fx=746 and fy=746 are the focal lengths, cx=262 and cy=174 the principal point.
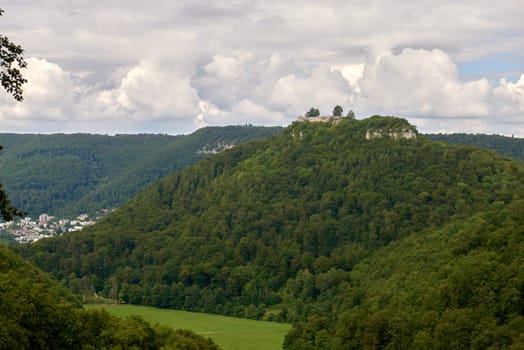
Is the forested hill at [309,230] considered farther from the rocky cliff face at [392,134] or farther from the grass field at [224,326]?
the grass field at [224,326]

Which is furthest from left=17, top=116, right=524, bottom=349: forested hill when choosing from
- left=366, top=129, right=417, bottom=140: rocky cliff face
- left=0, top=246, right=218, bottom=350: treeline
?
left=0, top=246, right=218, bottom=350: treeline

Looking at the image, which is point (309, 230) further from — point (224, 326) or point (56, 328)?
point (56, 328)

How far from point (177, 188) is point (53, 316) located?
473 feet

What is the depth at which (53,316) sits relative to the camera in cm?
5112

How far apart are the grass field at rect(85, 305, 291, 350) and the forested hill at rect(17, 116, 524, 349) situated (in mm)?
5255

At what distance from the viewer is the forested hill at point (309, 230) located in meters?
109

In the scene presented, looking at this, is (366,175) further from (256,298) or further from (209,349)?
(209,349)

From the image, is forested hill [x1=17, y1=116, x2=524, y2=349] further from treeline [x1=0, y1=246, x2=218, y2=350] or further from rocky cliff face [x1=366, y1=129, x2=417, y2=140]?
treeline [x1=0, y1=246, x2=218, y2=350]

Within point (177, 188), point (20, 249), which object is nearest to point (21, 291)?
point (20, 249)

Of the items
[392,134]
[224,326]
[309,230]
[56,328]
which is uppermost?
[392,134]

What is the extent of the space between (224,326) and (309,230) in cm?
4291

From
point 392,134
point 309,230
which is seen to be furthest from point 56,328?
point 392,134

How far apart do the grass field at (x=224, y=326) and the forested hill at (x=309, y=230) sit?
526cm

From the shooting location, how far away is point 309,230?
6250 inches
